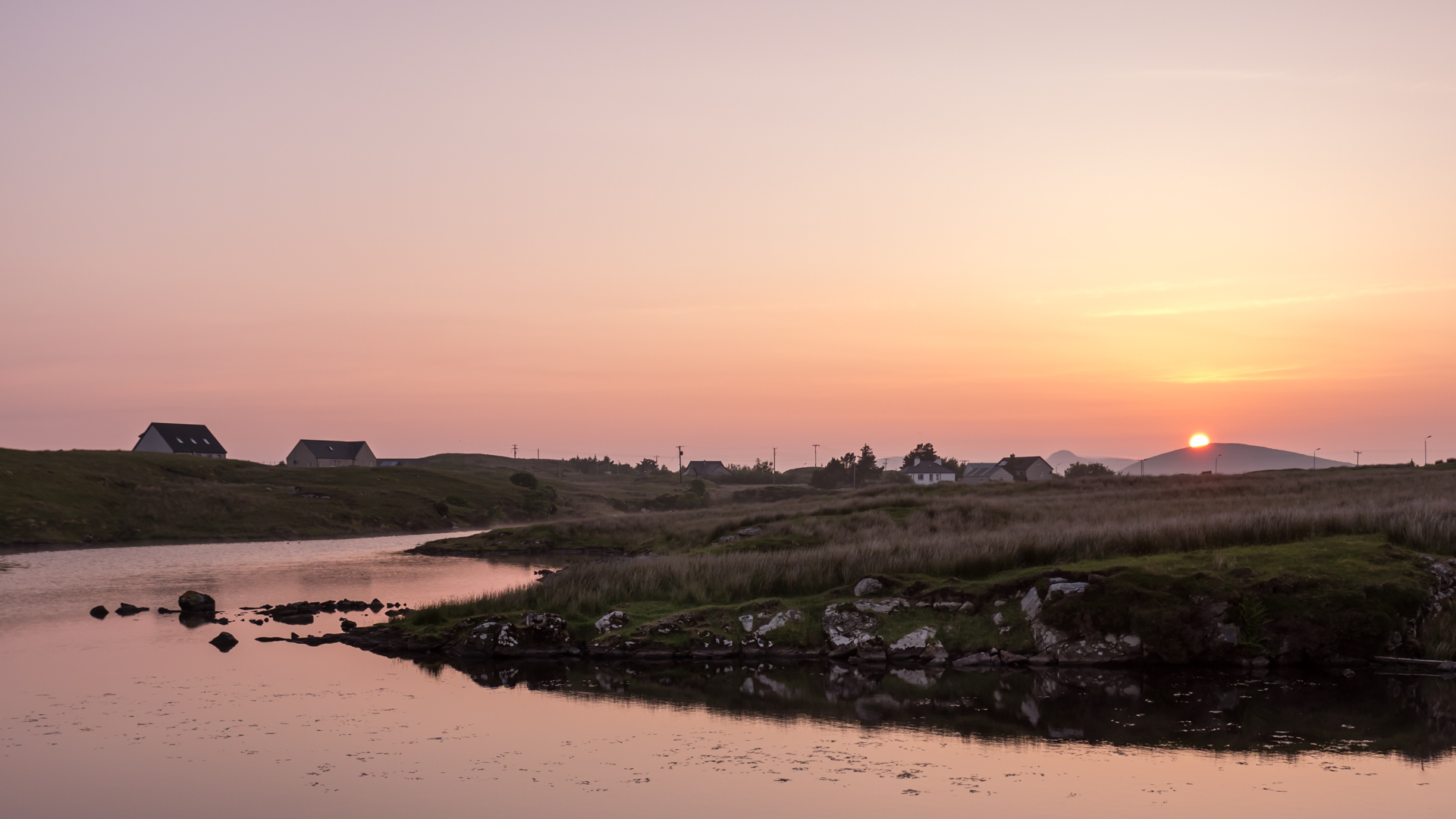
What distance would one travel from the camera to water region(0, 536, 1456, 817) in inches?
559

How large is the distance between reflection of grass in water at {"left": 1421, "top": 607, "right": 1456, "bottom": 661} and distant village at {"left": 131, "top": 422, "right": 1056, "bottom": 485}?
121m

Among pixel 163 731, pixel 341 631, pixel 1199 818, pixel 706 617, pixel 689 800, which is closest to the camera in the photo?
pixel 1199 818

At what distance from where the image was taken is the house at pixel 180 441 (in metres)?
147

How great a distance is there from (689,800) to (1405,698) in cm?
1394

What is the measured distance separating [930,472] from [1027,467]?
23503 mm

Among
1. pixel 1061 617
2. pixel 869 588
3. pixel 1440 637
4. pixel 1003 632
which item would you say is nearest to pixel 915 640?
pixel 1003 632

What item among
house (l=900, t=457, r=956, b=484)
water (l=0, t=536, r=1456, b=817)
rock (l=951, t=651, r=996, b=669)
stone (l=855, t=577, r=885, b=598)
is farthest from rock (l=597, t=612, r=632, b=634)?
house (l=900, t=457, r=956, b=484)

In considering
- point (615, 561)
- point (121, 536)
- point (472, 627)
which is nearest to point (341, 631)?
point (472, 627)

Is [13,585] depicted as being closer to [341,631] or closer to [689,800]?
[341,631]

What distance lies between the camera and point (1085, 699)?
19.9 meters

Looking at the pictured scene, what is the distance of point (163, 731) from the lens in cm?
1861

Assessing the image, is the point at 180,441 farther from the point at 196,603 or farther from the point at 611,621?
the point at 611,621

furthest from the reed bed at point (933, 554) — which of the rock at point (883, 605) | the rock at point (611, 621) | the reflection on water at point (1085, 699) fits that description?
the reflection on water at point (1085, 699)

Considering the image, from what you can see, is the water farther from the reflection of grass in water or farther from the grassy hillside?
the grassy hillside
